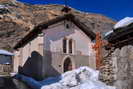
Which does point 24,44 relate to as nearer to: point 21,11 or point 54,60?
point 54,60

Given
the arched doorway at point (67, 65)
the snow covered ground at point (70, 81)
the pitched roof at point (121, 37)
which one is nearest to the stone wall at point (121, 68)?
the pitched roof at point (121, 37)

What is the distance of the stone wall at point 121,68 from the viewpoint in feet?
36.4

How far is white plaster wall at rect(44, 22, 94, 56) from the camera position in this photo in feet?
72.4

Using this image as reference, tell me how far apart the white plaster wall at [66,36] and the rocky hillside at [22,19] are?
20.0 metres

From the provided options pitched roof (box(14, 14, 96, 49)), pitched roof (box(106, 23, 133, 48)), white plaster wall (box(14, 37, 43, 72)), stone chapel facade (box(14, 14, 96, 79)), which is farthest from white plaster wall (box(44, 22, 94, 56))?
pitched roof (box(106, 23, 133, 48))

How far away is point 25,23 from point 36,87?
1596 inches

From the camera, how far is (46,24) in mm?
21500

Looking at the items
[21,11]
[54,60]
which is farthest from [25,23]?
[54,60]

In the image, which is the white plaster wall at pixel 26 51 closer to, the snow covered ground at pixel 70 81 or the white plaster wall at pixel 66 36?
the white plaster wall at pixel 66 36

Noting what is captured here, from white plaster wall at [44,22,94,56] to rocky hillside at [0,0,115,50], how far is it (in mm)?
20042

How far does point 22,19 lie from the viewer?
5984 centimetres

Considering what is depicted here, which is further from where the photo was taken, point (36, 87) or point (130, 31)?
point (36, 87)

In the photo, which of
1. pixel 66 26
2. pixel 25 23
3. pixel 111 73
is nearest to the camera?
pixel 111 73

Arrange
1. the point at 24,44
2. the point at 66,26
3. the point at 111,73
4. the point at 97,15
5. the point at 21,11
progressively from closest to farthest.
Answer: the point at 111,73
the point at 66,26
the point at 24,44
the point at 21,11
the point at 97,15
